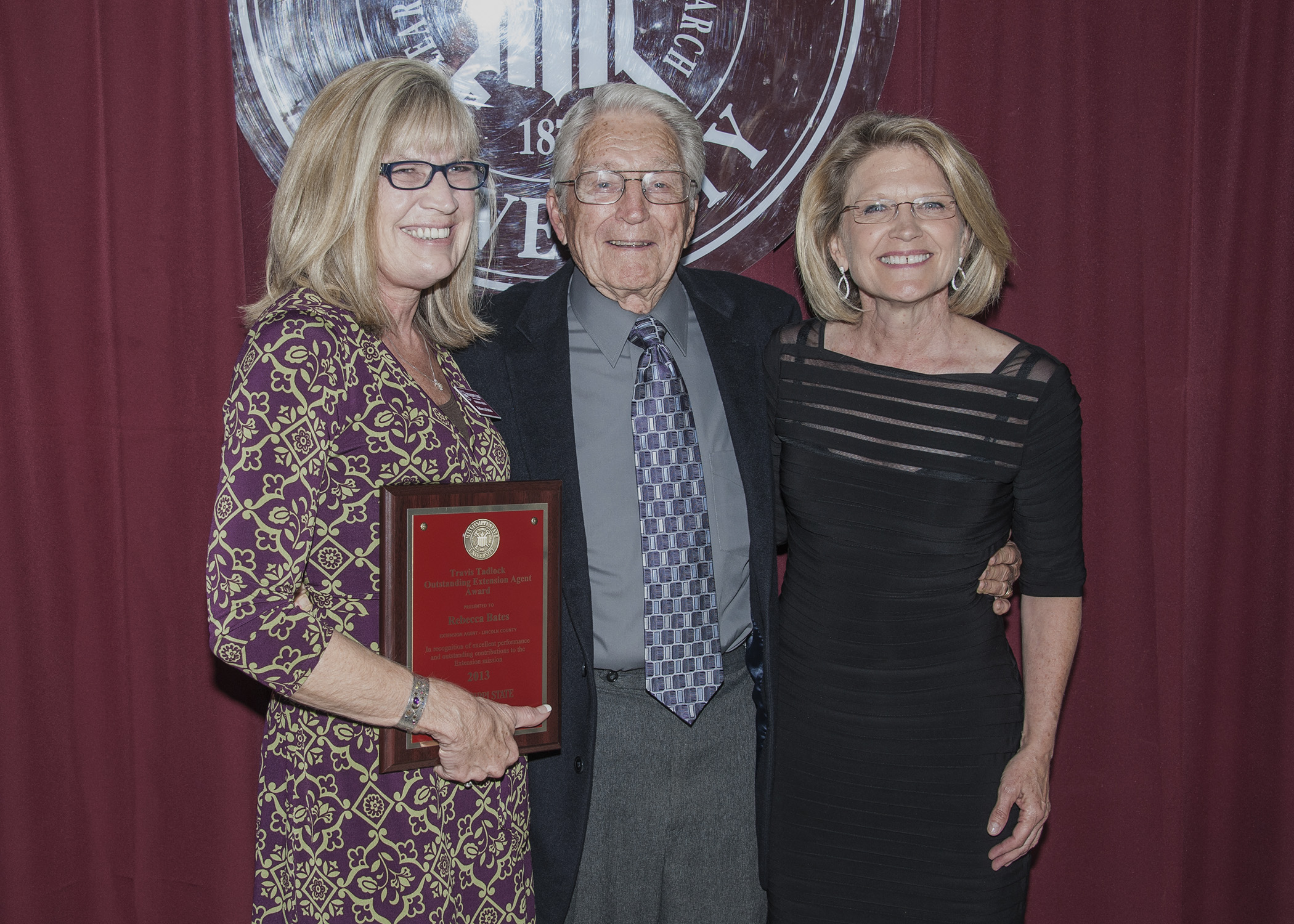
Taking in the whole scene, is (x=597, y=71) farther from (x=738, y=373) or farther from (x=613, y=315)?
(x=738, y=373)

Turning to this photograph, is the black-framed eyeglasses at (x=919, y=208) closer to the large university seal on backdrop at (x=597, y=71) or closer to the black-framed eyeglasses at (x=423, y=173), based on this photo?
the large university seal on backdrop at (x=597, y=71)

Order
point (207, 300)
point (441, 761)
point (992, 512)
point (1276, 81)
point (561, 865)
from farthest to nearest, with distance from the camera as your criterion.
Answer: point (1276, 81) < point (207, 300) < point (992, 512) < point (561, 865) < point (441, 761)

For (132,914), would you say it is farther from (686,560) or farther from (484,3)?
(484,3)

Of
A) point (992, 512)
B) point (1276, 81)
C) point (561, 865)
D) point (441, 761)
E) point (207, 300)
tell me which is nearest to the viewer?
point (441, 761)

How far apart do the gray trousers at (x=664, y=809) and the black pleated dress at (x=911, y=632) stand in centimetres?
10

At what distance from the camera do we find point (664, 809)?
1754mm

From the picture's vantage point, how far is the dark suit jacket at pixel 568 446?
5.54ft

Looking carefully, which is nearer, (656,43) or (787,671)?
(787,671)

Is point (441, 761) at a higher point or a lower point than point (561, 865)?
higher

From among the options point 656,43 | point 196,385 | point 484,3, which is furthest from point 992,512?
point 196,385

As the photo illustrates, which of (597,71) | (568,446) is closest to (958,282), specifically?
(568,446)

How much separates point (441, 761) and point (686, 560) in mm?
572

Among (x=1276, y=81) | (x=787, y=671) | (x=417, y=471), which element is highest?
(x=1276, y=81)

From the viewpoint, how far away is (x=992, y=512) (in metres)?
1.81
